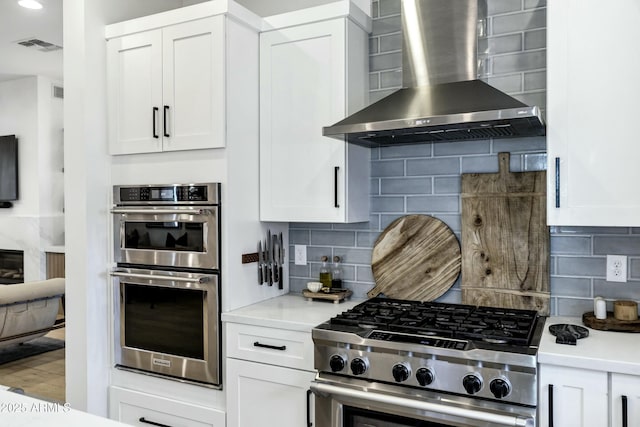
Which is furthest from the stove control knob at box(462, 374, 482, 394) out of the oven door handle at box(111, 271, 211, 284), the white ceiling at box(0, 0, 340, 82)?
the white ceiling at box(0, 0, 340, 82)

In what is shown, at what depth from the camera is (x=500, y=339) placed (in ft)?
6.24

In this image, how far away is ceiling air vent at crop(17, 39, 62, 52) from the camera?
17.2 ft

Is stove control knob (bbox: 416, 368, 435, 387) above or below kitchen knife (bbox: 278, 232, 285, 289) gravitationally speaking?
below

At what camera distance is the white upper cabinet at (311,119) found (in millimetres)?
2525

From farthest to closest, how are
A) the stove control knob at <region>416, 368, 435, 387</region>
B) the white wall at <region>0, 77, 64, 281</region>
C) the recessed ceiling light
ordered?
the white wall at <region>0, 77, 64, 281</region> < the recessed ceiling light < the stove control knob at <region>416, 368, 435, 387</region>

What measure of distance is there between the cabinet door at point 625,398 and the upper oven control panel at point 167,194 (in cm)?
181

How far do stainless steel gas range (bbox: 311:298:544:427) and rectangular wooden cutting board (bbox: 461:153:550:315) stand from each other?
16 centimetres

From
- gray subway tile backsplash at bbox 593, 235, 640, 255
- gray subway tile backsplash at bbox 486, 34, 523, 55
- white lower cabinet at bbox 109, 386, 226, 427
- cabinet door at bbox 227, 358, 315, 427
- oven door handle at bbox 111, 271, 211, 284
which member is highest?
gray subway tile backsplash at bbox 486, 34, 523, 55

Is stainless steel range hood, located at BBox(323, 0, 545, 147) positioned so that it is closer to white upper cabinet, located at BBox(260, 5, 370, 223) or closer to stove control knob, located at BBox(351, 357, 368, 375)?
white upper cabinet, located at BBox(260, 5, 370, 223)

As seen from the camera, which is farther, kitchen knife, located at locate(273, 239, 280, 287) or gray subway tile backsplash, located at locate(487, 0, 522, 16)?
kitchen knife, located at locate(273, 239, 280, 287)

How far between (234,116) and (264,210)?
522 millimetres

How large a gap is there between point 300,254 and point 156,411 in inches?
45.1

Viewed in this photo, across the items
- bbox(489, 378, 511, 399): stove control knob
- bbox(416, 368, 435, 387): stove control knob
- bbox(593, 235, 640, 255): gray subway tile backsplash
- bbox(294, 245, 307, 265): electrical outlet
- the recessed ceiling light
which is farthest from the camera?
the recessed ceiling light

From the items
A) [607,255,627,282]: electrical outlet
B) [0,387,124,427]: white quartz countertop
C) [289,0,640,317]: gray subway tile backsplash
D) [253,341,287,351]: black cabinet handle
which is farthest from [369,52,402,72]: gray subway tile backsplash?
[0,387,124,427]: white quartz countertop
